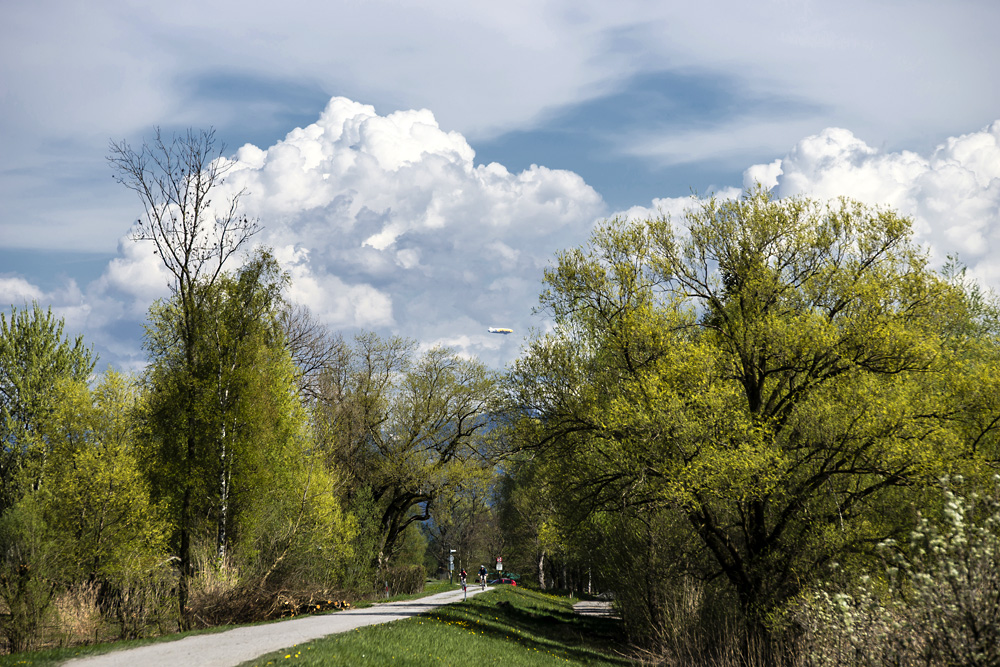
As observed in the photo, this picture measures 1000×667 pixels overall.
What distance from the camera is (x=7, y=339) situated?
37.2m

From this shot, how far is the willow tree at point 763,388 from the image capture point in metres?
15.9

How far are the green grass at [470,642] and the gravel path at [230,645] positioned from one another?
675mm

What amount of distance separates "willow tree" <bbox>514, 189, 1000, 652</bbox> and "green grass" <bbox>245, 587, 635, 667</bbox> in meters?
4.29

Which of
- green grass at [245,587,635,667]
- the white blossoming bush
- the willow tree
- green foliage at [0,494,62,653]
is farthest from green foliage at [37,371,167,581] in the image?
the white blossoming bush

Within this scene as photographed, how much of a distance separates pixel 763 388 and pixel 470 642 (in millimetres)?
10104

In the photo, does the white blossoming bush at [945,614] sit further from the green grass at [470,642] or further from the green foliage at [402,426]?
the green foliage at [402,426]

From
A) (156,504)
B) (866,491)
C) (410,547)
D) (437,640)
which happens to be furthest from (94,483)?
(410,547)

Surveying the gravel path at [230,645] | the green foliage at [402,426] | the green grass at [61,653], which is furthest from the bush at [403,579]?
the green grass at [61,653]

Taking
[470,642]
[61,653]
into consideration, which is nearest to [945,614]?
[470,642]

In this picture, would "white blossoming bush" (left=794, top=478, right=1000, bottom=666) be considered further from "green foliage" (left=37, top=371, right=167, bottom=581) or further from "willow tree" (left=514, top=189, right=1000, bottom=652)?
"green foliage" (left=37, top=371, right=167, bottom=581)

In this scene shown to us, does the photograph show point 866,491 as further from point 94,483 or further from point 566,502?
point 94,483

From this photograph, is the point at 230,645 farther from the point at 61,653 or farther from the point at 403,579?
the point at 403,579

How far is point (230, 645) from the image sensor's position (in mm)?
13789

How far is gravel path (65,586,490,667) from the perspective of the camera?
1192 centimetres
